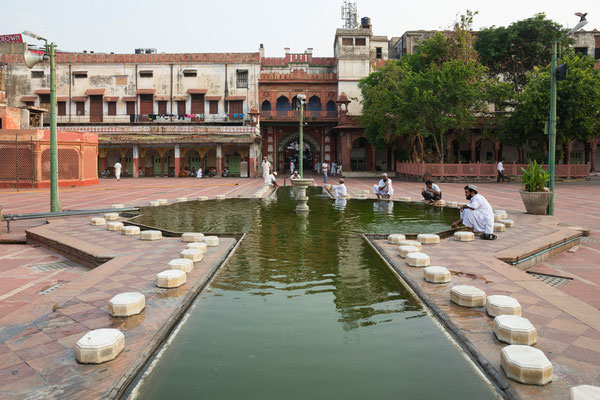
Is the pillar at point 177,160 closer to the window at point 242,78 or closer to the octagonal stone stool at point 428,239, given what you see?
the window at point 242,78

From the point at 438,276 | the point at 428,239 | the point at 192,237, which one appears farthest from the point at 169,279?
the point at 428,239

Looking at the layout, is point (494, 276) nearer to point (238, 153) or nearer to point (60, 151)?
point (60, 151)

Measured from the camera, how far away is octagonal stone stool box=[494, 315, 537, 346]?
355cm

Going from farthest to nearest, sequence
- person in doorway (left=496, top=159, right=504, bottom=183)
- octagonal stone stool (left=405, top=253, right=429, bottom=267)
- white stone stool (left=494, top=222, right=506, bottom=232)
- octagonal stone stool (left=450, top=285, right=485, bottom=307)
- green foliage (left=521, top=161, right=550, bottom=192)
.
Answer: person in doorway (left=496, top=159, right=504, bottom=183), green foliage (left=521, top=161, right=550, bottom=192), white stone stool (left=494, top=222, right=506, bottom=232), octagonal stone stool (left=405, top=253, right=429, bottom=267), octagonal stone stool (left=450, top=285, right=485, bottom=307)

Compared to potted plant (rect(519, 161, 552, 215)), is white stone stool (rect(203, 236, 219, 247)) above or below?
below

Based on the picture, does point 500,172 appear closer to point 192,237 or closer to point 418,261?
point 418,261

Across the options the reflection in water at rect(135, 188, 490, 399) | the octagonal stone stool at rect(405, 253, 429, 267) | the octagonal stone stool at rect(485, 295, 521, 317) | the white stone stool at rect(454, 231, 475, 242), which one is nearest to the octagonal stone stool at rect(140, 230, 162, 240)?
the reflection in water at rect(135, 188, 490, 399)

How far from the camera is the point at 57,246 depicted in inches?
319

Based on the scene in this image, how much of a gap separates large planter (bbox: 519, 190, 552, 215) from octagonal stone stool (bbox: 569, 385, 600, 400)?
9654mm

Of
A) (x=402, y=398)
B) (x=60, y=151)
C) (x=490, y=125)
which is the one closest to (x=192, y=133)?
(x=60, y=151)

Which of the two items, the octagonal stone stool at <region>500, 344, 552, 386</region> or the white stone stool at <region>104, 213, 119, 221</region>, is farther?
the white stone stool at <region>104, 213, 119, 221</region>

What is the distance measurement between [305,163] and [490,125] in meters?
21.7

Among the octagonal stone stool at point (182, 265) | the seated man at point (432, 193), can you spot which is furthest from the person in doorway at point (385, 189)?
the octagonal stone stool at point (182, 265)

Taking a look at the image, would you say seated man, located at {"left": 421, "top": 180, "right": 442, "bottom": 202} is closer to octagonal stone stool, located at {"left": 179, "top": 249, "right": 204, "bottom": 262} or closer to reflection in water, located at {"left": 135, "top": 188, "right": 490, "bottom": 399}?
reflection in water, located at {"left": 135, "top": 188, "right": 490, "bottom": 399}
